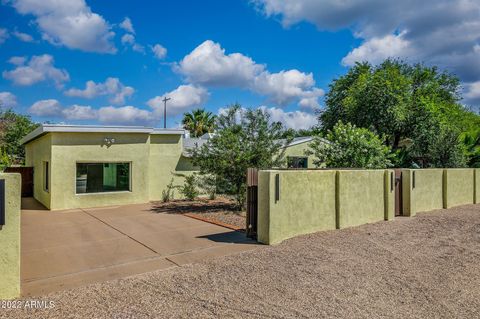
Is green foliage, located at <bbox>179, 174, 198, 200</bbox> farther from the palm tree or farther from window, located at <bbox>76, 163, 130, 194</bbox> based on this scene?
the palm tree

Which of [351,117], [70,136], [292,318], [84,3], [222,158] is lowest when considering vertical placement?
[292,318]

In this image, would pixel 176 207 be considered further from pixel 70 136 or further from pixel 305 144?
pixel 305 144

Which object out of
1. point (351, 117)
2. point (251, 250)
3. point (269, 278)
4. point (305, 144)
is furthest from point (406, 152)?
point (269, 278)

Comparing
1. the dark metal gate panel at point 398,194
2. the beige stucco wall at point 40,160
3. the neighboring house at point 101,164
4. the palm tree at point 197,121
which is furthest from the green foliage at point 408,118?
the palm tree at point 197,121

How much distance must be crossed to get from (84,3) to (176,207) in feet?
28.2

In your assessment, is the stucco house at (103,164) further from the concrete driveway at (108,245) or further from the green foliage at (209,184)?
the concrete driveway at (108,245)

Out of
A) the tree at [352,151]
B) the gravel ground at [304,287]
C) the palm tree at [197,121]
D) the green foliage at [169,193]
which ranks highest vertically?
the palm tree at [197,121]

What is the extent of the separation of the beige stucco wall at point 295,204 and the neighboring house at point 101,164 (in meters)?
8.80

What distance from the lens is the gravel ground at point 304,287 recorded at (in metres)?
4.77

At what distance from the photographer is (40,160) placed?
640 inches

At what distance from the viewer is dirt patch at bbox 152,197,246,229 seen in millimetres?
11336

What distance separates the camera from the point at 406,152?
21375 millimetres

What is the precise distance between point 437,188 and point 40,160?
57.7 ft

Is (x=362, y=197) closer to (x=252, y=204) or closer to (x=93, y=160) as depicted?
(x=252, y=204)
